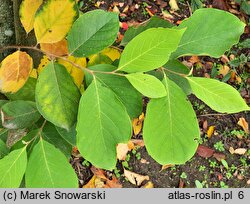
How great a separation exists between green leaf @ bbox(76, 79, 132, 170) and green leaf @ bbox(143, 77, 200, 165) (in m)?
0.05

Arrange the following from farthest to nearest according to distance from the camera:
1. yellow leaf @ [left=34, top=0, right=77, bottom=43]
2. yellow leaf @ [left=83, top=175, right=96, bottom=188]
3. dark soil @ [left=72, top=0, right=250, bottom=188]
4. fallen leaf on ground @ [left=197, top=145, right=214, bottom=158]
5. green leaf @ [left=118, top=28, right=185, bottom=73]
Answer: fallen leaf on ground @ [left=197, top=145, right=214, bottom=158] < dark soil @ [left=72, top=0, right=250, bottom=188] < yellow leaf @ [left=83, top=175, right=96, bottom=188] < yellow leaf @ [left=34, top=0, right=77, bottom=43] < green leaf @ [left=118, top=28, right=185, bottom=73]

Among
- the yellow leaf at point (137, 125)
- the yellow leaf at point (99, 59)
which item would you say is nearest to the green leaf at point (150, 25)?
the yellow leaf at point (99, 59)

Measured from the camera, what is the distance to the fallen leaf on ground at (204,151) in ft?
8.22

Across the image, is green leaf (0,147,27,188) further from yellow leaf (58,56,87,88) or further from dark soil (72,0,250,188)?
dark soil (72,0,250,188)

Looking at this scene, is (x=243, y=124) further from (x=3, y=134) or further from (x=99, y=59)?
(x=3, y=134)

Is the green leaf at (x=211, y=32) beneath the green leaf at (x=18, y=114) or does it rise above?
above

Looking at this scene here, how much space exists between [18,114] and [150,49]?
39cm

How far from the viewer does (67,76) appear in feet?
Answer: 2.94

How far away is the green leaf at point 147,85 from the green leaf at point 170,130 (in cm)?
2

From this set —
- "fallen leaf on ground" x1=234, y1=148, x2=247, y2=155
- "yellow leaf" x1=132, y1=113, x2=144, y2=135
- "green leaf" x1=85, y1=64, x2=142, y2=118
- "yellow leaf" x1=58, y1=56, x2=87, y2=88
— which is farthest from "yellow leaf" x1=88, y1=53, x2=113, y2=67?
"fallen leaf on ground" x1=234, y1=148, x2=247, y2=155

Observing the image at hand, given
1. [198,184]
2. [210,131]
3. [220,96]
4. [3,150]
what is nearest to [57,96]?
[3,150]

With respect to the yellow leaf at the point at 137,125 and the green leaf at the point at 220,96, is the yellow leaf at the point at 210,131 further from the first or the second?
the green leaf at the point at 220,96

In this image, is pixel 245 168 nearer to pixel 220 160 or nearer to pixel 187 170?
pixel 220 160

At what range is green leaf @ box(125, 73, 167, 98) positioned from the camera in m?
0.83
